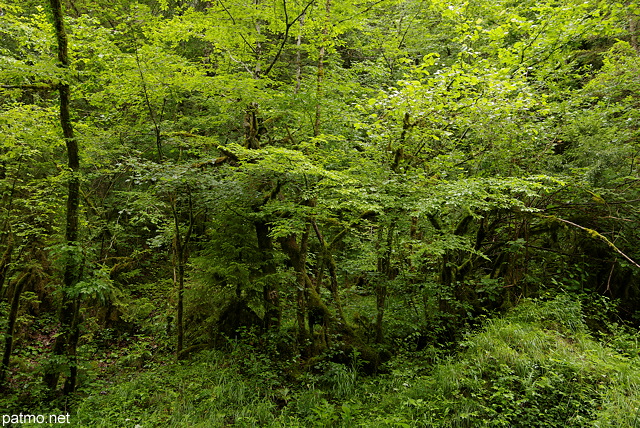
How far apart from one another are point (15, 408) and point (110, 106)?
579 cm

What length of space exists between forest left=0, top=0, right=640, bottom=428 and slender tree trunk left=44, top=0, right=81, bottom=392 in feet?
0.13

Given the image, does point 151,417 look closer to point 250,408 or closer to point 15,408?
point 250,408

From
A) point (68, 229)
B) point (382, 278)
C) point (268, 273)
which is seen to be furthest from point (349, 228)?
point (68, 229)

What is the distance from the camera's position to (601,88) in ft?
20.7

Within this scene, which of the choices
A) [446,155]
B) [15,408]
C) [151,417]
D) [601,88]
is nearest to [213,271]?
[151,417]

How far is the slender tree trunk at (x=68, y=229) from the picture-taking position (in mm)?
4945

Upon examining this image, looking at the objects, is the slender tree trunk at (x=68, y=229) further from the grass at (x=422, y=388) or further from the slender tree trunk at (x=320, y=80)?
the slender tree trunk at (x=320, y=80)

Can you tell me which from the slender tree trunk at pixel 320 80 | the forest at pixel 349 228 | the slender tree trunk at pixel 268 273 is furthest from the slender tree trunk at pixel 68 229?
the slender tree trunk at pixel 320 80

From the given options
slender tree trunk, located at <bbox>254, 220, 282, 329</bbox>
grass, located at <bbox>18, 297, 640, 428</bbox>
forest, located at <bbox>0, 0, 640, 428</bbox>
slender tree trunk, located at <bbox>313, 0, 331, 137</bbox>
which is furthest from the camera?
slender tree trunk, located at <bbox>254, 220, 282, 329</bbox>

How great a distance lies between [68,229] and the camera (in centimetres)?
534

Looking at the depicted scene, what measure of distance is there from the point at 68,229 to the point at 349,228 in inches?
193

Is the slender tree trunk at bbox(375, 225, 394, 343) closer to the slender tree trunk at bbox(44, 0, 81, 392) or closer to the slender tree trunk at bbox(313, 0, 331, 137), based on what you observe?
the slender tree trunk at bbox(313, 0, 331, 137)

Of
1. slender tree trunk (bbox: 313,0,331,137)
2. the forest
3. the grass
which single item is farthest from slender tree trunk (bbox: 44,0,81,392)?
slender tree trunk (bbox: 313,0,331,137)

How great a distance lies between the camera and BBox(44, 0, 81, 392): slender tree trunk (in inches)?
195
